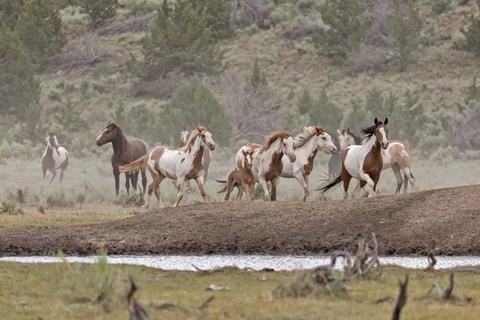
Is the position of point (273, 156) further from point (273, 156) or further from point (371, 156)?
point (371, 156)

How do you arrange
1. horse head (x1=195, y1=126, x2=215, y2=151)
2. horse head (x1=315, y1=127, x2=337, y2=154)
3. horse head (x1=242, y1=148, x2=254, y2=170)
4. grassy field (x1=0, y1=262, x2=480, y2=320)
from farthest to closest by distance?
1. horse head (x1=315, y1=127, x2=337, y2=154)
2. horse head (x1=242, y1=148, x2=254, y2=170)
3. horse head (x1=195, y1=126, x2=215, y2=151)
4. grassy field (x1=0, y1=262, x2=480, y2=320)

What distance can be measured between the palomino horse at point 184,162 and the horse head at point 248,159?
84 cm

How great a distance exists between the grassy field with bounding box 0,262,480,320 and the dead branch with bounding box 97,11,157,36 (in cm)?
6535

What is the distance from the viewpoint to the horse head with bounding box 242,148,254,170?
25688 millimetres

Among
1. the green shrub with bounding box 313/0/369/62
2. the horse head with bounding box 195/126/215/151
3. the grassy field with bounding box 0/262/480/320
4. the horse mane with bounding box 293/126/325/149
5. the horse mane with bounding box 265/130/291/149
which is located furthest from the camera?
the green shrub with bounding box 313/0/369/62

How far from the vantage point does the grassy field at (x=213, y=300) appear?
10617 millimetres

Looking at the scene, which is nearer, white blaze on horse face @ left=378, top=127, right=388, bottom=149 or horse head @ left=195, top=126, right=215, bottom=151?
white blaze on horse face @ left=378, top=127, right=388, bottom=149

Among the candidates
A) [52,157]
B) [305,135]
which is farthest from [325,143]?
[52,157]

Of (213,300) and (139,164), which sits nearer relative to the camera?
(213,300)

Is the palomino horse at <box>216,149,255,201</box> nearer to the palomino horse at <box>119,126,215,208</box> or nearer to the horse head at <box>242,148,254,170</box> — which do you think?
the horse head at <box>242,148,254,170</box>

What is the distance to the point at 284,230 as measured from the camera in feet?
70.6

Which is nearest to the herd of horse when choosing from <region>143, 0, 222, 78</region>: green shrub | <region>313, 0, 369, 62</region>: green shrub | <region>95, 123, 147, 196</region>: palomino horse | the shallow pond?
<region>95, 123, 147, 196</region>: palomino horse

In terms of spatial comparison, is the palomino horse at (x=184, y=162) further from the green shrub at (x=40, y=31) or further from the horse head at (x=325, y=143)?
the green shrub at (x=40, y=31)

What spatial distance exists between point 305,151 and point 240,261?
7724mm
